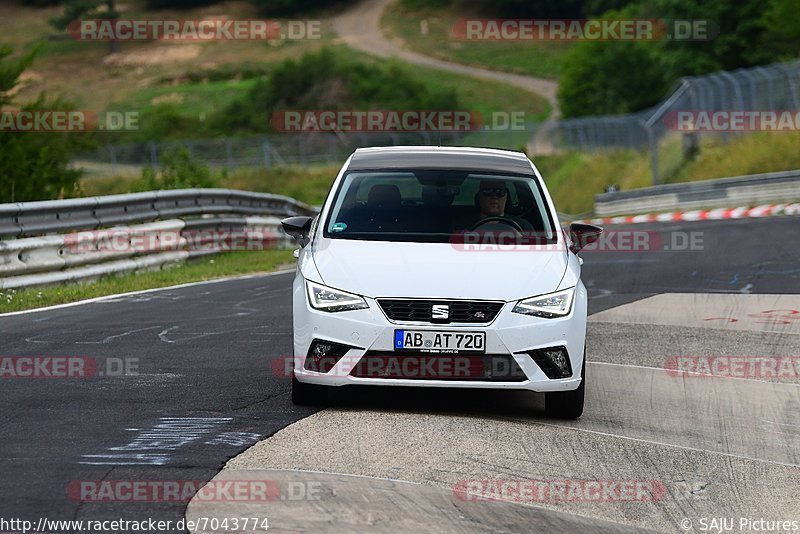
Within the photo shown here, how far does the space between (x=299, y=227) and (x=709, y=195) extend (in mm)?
26525

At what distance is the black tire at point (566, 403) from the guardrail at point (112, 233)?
8065 millimetres

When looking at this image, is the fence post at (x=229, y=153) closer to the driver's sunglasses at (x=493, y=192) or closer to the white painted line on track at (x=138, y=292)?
the white painted line on track at (x=138, y=292)

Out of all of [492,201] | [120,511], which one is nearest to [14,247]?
[492,201]

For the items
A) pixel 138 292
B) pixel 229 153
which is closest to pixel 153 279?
pixel 138 292

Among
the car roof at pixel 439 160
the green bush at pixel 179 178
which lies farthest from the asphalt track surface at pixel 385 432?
the green bush at pixel 179 178

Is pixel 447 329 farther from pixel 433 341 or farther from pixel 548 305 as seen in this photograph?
pixel 548 305

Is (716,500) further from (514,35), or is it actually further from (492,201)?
(514,35)

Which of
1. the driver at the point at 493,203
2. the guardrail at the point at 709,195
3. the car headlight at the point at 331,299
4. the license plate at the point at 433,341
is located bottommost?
the guardrail at the point at 709,195

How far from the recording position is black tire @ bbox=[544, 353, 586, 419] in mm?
8406

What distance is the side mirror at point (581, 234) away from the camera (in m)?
9.34

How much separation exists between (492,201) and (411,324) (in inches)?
64.5

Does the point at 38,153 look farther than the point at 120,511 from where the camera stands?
Yes

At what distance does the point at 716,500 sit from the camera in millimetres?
6762

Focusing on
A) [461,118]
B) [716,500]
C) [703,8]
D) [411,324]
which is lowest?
[461,118]
